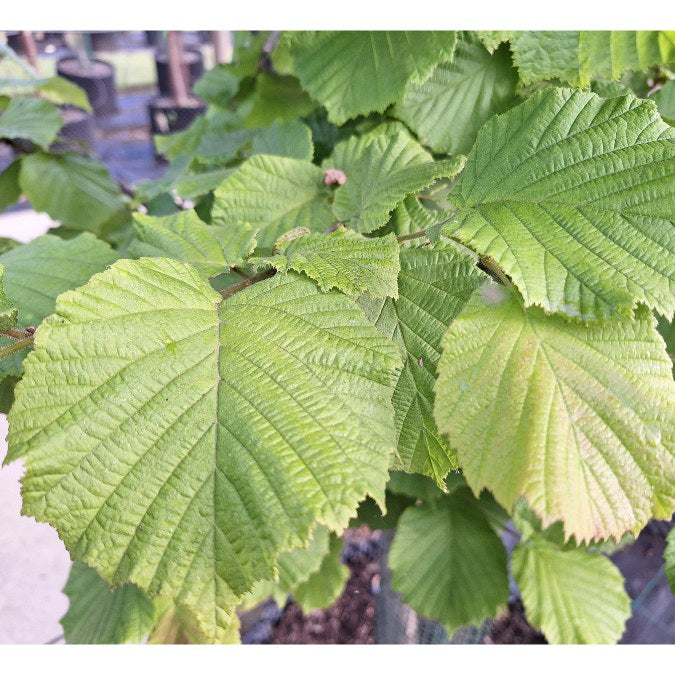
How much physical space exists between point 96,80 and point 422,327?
21.2ft

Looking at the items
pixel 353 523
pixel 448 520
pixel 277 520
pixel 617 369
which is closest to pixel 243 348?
pixel 277 520

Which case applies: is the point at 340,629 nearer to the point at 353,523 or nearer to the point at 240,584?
the point at 353,523

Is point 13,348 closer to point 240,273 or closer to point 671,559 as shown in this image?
point 240,273

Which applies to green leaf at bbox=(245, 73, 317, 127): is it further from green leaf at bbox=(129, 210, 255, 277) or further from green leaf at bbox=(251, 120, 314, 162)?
green leaf at bbox=(129, 210, 255, 277)

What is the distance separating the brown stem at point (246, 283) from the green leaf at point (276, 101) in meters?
0.72

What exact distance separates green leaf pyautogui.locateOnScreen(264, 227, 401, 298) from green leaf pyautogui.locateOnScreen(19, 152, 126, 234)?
1.13 meters

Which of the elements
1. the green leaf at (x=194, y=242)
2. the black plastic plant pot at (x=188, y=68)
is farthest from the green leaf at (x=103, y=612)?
the black plastic plant pot at (x=188, y=68)

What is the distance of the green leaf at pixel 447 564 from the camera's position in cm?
141

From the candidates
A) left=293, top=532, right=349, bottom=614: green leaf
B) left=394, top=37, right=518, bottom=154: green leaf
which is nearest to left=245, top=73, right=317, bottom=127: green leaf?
left=394, top=37, right=518, bottom=154: green leaf

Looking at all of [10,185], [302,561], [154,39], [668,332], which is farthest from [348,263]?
[154,39]

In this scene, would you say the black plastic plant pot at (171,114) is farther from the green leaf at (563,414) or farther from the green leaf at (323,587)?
the green leaf at (563,414)

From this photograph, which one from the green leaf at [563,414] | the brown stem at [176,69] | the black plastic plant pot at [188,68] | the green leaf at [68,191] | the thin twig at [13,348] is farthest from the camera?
the black plastic plant pot at [188,68]

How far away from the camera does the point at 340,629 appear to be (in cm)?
236

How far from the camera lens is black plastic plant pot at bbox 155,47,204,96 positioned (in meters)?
6.44
